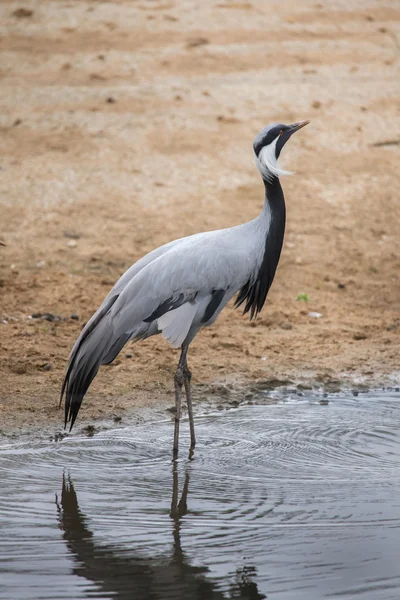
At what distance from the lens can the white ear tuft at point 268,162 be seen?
19.8 feet

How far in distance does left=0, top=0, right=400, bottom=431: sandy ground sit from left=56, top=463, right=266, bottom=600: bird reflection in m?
1.54

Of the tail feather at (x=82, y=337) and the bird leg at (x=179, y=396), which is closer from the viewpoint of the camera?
the bird leg at (x=179, y=396)

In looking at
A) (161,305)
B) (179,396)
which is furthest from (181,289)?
(179,396)

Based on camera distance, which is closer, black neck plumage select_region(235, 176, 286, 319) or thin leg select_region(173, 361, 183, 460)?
thin leg select_region(173, 361, 183, 460)

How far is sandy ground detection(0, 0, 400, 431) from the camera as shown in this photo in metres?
7.21

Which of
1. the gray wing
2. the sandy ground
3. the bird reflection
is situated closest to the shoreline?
the sandy ground

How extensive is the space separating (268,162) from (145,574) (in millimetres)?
2678

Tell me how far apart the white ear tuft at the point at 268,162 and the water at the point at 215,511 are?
4.95 ft

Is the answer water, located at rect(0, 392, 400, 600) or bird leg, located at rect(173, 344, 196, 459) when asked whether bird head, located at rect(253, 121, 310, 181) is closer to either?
bird leg, located at rect(173, 344, 196, 459)

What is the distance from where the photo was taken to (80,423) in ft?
20.2

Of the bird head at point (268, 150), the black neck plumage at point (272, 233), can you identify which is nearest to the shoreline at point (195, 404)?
→ the black neck plumage at point (272, 233)

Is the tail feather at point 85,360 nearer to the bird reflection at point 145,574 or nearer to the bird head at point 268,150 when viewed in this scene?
the bird reflection at point 145,574

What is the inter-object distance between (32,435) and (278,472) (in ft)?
4.88

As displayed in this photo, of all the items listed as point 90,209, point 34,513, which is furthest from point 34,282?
point 34,513
